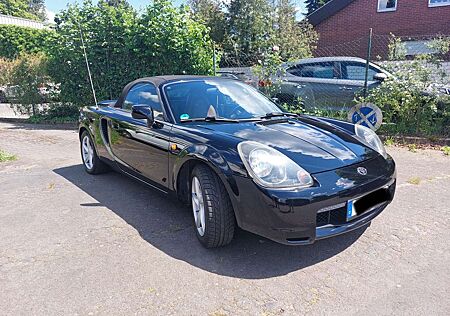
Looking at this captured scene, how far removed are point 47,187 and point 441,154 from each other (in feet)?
19.6

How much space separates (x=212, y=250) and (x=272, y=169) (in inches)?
35.1

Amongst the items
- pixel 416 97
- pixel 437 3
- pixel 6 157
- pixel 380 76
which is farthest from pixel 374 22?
pixel 6 157

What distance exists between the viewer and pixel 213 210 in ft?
8.87

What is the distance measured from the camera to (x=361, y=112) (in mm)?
6379

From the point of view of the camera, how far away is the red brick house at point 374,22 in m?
16.0

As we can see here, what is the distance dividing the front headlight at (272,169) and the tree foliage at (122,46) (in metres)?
7.20

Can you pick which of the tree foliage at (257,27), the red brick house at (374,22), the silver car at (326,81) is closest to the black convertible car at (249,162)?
the silver car at (326,81)

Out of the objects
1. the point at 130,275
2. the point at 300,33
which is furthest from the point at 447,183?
the point at 300,33

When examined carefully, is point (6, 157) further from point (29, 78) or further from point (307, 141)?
point (307, 141)

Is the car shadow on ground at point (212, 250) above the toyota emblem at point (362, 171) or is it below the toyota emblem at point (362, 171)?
below

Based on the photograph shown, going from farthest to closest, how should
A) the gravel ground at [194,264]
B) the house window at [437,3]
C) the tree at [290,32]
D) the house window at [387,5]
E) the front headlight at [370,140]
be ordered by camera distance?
1. the house window at [387,5]
2. the house window at [437,3]
3. the tree at [290,32]
4. the front headlight at [370,140]
5. the gravel ground at [194,264]

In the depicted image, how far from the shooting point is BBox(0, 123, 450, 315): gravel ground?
2.27 m

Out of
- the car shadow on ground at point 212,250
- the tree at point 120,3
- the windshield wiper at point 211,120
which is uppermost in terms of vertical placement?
the tree at point 120,3

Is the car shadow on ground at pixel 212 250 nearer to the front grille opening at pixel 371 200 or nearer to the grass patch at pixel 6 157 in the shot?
the front grille opening at pixel 371 200
